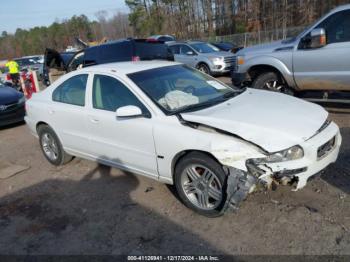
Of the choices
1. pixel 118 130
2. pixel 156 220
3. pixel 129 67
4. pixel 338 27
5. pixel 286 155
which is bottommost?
pixel 156 220

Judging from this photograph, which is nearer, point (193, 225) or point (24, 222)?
point (193, 225)

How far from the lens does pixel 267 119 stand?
132 inches

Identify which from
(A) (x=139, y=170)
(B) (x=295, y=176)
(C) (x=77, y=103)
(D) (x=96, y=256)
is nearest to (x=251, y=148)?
(B) (x=295, y=176)

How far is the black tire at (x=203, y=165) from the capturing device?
10.6 feet

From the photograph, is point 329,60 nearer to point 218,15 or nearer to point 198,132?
point 198,132

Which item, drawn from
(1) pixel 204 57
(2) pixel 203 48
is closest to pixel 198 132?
(1) pixel 204 57

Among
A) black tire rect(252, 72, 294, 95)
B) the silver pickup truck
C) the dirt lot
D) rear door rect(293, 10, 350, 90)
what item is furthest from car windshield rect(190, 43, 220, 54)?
the dirt lot

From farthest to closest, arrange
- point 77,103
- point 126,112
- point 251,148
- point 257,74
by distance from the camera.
A: point 257,74 → point 77,103 → point 126,112 → point 251,148

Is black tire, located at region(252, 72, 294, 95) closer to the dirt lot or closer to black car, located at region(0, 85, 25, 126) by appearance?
the dirt lot

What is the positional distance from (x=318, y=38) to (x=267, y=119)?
333 cm

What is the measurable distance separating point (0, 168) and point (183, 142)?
4.06m

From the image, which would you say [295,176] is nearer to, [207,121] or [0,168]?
[207,121]

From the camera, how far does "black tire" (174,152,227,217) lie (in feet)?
10.6

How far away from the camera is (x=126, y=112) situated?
369cm
